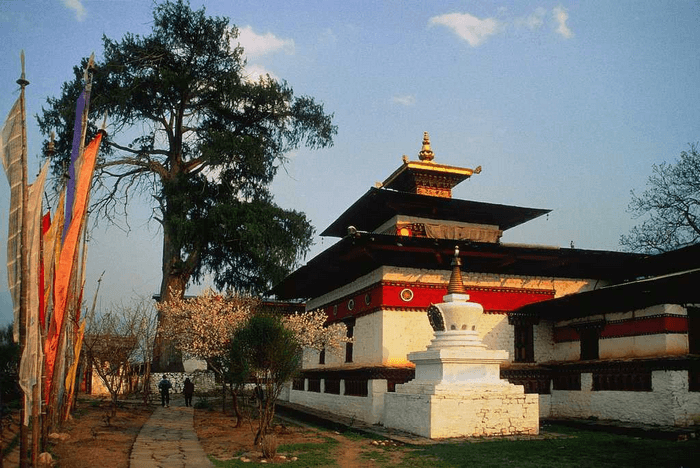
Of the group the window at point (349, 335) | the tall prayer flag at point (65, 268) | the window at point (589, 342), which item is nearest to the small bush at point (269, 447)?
the tall prayer flag at point (65, 268)

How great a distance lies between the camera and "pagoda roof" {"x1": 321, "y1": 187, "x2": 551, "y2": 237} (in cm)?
1995

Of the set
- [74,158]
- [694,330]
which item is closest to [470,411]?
[694,330]

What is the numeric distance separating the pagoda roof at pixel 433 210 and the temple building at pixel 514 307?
0.05 metres

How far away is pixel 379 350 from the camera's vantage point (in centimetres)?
1730

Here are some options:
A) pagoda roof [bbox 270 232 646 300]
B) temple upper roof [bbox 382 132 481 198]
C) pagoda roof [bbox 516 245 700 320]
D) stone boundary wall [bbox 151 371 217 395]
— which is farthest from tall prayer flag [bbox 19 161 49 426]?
stone boundary wall [bbox 151 371 217 395]

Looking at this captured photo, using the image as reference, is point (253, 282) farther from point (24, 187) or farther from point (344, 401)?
point (24, 187)

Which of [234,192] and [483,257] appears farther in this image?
[234,192]

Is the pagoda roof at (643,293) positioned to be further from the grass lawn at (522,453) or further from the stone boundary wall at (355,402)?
the stone boundary wall at (355,402)

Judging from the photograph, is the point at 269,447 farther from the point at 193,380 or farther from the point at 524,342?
the point at 193,380

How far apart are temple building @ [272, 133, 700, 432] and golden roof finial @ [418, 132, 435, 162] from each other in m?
0.04

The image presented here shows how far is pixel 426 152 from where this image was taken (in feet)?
73.9

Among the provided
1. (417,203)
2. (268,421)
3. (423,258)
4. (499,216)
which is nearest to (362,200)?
(417,203)

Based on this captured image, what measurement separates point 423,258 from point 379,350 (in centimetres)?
294

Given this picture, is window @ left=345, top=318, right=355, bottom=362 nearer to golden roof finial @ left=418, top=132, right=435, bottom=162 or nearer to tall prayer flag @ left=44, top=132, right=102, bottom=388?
golden roof finial @ left=418, top=132, right=435, bottom=162
